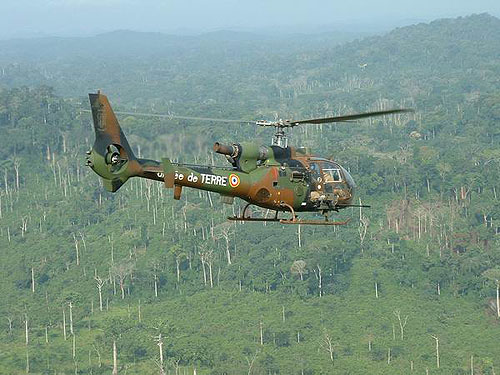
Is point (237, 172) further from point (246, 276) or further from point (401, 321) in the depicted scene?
point (246, 276)

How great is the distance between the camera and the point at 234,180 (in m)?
29.7

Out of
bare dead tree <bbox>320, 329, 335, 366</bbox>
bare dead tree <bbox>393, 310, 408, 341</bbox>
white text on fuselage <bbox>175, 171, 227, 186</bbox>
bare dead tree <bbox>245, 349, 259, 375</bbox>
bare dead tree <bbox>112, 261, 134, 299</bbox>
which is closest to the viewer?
white text on fuselage <bbox>175, 171, 227, 186</bbox>

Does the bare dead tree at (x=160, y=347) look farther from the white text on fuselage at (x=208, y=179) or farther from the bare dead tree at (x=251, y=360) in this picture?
the white text on fuselage at (x=208, y=179)

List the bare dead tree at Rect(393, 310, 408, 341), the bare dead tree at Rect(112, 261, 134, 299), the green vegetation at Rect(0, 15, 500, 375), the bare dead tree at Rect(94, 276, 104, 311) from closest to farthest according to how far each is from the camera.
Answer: the green vegetation at Rect(0, 15, 500, 375), the bare dead tree at Rect(393, 310, 408, 341), the bare dead tree at Rect(94, 276, 104, 311), the bare dead tree at Rect(112, 261, 134, 299)

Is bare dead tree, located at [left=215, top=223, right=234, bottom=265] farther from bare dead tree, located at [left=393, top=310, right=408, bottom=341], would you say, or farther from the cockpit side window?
the cockpit side window

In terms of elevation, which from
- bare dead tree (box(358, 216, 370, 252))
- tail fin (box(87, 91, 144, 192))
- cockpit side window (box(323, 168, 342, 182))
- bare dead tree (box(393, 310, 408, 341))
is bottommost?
bare dead tree (box(393, 310, 408, 341))

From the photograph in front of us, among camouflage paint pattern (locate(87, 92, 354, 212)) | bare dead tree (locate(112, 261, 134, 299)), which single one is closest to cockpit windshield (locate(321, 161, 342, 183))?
camouflage paint pattern (locate(87, 92, 354, 212))

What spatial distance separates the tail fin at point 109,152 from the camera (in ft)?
89.9

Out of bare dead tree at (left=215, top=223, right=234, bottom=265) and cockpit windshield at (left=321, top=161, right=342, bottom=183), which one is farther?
bare dead tree at (left=215, top=223, right=234, bottom=265)

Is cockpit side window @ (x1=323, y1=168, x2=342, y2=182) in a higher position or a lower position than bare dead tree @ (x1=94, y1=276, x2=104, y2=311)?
higher

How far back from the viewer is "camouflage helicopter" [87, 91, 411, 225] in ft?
90.8

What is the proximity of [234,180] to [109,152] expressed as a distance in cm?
388

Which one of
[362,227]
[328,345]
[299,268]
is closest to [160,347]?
[328,345]

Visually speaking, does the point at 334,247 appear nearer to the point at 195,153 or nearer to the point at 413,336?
the point at 413,336
